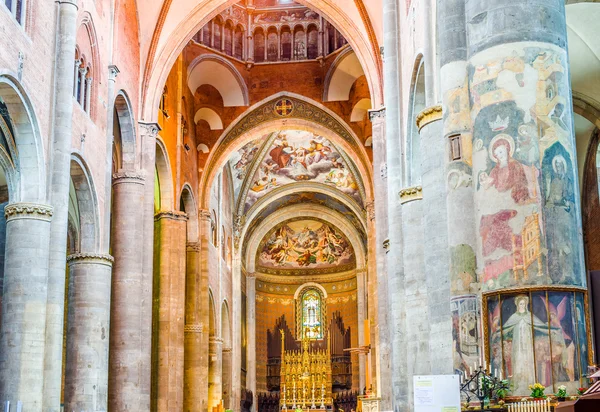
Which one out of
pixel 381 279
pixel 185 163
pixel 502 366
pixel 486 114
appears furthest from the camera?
pixel 185 163

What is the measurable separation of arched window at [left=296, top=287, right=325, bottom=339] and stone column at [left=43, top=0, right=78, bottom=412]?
1178 inches

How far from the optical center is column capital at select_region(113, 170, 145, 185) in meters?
23.7

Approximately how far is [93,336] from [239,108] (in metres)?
17.3

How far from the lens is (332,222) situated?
44875mm

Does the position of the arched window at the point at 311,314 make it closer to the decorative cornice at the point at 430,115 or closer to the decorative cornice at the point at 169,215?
the decorative cornice at the point at 169,215

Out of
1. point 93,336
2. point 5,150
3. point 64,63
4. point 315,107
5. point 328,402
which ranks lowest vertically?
point 328,402

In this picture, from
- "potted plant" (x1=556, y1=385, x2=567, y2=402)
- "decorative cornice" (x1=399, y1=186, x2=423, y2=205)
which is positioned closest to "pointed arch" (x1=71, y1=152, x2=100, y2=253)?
"decorative cornice" (x1=399, y1=186, x2=423, y2=205)

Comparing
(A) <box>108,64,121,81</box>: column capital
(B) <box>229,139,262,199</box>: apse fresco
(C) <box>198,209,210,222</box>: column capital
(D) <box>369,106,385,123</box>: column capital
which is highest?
(B) <box>229,139,262,199</box>: apse fresco

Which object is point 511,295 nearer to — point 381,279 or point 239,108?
point 381,279

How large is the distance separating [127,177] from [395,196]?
832cm

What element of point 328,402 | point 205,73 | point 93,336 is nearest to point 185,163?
point 205,73

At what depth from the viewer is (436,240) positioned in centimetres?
1400

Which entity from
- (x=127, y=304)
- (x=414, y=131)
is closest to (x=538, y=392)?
(x=414, y=131)

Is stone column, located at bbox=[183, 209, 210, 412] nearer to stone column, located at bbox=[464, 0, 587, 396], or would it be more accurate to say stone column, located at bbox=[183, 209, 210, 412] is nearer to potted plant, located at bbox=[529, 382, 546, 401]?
stone column, located at bbox=[464, 0, 587, 396]
